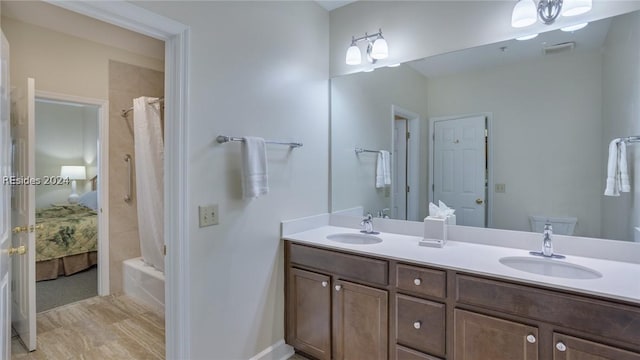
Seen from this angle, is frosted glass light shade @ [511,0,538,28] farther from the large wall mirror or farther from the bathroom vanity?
the bathroom vanity

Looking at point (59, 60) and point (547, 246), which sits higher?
point (59, 60)

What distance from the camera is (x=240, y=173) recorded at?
1950 mm

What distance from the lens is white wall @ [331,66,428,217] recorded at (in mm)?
2445

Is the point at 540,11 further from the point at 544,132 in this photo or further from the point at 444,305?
the point at 444,305

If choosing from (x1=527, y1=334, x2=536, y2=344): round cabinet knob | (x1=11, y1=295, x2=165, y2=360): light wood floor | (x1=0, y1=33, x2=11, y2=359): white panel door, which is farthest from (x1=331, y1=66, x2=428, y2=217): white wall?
(x1=0, y1=33, x2=11, y2=359): white panel door

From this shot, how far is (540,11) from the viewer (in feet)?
5.82

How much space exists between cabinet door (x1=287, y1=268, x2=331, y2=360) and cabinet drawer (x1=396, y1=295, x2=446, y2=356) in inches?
18.9

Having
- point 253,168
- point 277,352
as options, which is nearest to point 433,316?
point 277,352

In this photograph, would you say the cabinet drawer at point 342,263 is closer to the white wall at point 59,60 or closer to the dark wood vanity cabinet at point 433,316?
the dark wood vanity cabinet at point 433,316

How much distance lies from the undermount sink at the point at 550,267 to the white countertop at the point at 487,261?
3cm

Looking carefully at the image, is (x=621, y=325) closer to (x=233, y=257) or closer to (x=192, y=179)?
(x=233, y=257)

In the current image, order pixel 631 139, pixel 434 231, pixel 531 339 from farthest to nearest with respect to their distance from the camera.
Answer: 1. pixel 434 231
2. pixel 631 139
3. pixel 531 339

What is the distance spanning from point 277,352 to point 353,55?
7.24 ft

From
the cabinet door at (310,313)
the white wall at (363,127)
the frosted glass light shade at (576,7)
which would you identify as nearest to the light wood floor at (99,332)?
the cabinet door at (310,313)
